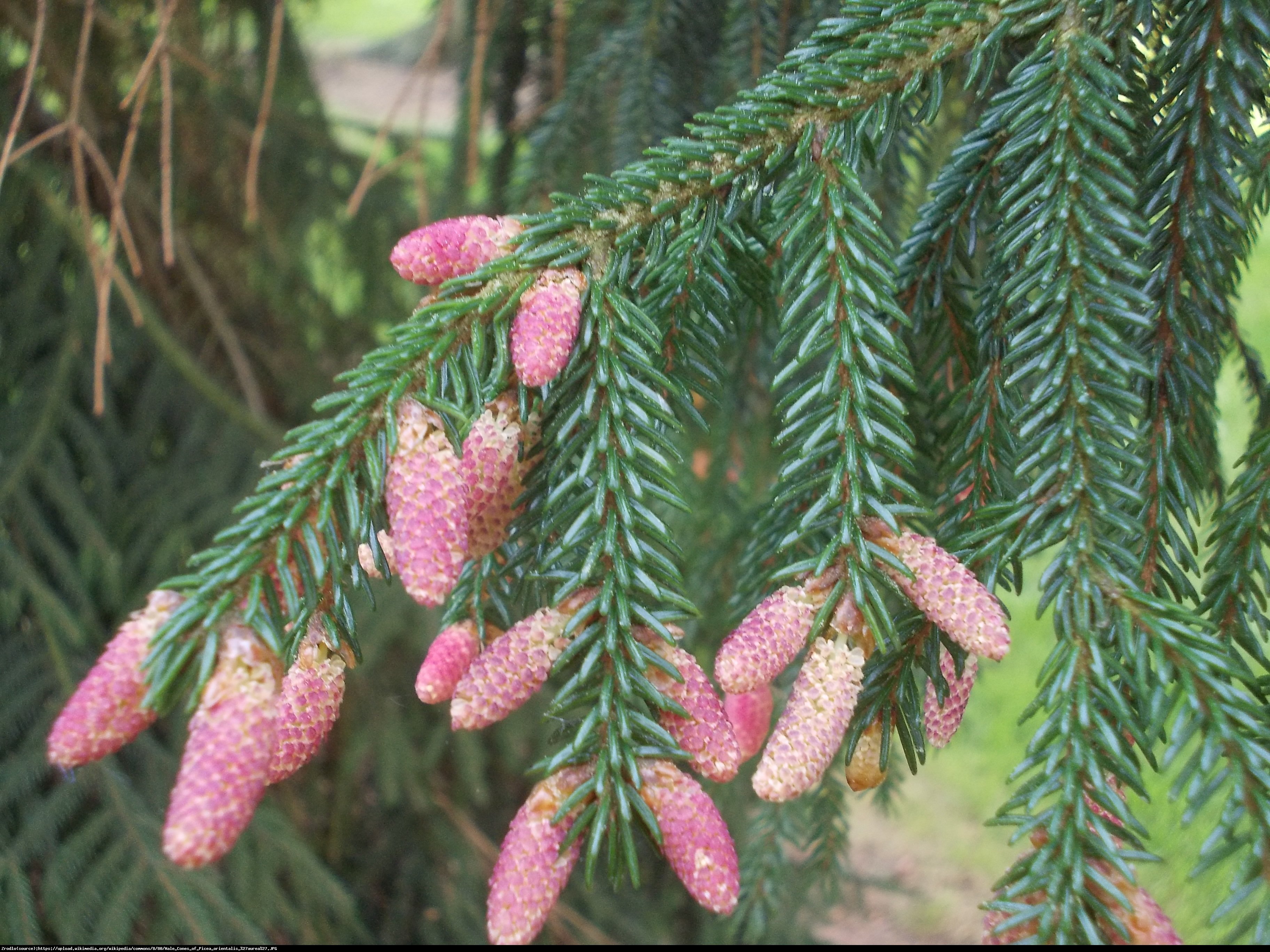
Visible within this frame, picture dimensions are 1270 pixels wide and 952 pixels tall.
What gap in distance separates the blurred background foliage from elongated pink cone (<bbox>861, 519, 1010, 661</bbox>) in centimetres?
29

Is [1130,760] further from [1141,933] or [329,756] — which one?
[329,756]

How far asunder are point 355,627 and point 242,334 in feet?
4.56

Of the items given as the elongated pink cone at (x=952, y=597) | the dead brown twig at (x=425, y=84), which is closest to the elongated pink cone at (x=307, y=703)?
the elongated pink cone at (x=952, y=597)

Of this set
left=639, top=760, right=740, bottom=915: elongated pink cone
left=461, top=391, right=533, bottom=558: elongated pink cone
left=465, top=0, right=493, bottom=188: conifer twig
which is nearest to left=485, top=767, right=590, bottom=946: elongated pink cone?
left=639, top=760, right=740, bottom=915: elongated pink cone

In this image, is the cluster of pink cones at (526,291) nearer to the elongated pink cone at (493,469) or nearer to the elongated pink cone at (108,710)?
the elongated pink cone at (493,469)

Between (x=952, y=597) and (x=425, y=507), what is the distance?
0.29 metres

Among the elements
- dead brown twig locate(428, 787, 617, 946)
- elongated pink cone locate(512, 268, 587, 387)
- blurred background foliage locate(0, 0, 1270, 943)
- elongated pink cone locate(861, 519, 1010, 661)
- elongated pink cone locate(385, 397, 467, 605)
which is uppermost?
elongated pink cone locate(512, 268, 587, 387)

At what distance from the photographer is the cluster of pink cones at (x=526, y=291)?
0.51 metres

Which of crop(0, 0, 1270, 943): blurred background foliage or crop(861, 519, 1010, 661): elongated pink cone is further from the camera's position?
crop(0, 0, 1270, 943): blurred background foliage

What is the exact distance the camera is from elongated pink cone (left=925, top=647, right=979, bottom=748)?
1.83 feet

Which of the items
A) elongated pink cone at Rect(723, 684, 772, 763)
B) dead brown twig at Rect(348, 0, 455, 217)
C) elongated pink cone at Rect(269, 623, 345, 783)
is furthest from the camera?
dead brown twig at Rect(348, 0, 455, 217)

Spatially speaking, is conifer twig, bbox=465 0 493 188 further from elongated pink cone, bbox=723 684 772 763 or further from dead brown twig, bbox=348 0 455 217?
elongated pink cone, bbox=723 684 772 763

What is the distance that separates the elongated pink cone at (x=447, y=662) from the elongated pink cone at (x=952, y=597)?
277 mm

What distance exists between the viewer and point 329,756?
1.74 metres
